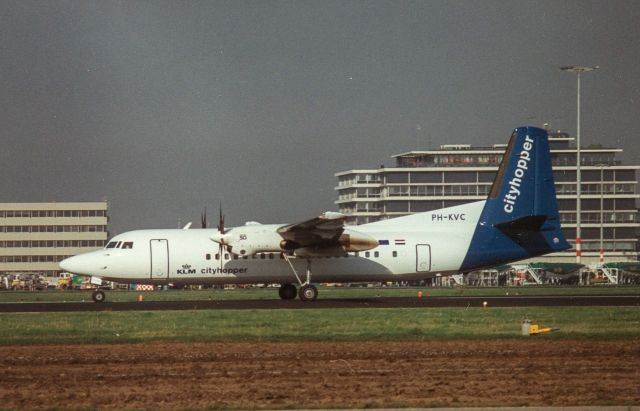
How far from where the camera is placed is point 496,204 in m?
38.8

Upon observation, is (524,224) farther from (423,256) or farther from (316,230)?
(316,230)

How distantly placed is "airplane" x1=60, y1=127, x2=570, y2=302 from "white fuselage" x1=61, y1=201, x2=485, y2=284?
0.14 ft

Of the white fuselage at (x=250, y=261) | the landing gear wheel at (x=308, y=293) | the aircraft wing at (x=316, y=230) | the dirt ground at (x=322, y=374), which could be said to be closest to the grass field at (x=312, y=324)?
the dirt ground at (x=322, y=374)

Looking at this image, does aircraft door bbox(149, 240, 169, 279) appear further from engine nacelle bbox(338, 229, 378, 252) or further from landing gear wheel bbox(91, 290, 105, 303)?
engine nacelle bbox(338, 229, 378, 252)

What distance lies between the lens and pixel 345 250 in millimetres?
37031

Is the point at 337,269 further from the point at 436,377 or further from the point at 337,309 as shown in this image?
the point at 436,377

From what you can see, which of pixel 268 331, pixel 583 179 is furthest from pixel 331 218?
pixel 583 179

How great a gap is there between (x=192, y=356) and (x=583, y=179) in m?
117

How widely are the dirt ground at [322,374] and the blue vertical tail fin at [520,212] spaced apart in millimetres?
15506

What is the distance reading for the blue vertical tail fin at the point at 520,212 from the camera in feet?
124

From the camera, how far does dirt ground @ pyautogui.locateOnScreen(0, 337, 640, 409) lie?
1434 centimetres

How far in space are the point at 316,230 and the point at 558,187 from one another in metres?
98.9

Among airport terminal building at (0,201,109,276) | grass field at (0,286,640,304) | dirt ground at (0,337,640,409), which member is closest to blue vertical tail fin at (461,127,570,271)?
grass field at (0,286,640,304)

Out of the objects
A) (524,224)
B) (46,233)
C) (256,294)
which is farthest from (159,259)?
(46,233)
